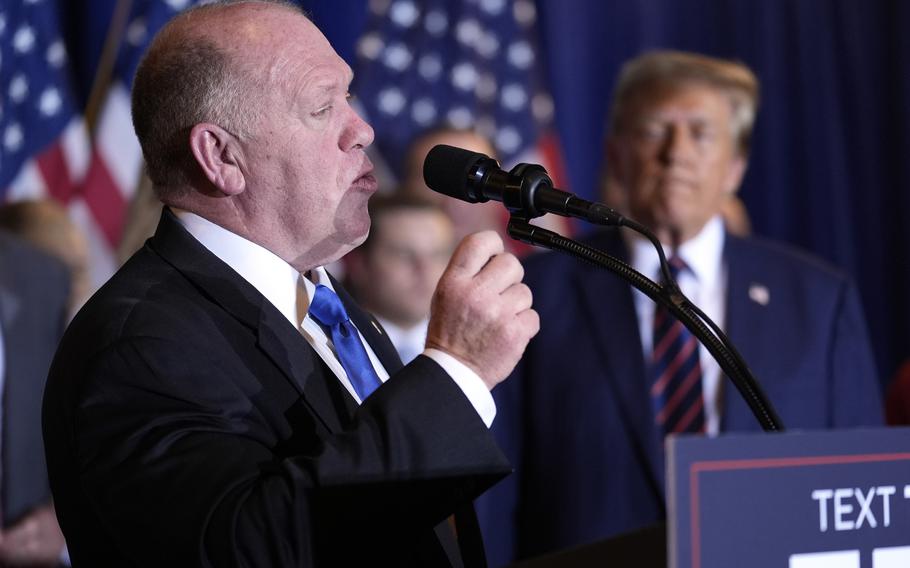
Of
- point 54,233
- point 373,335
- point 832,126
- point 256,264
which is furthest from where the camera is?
point 832,126

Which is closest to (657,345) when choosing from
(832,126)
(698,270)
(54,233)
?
(698,270)

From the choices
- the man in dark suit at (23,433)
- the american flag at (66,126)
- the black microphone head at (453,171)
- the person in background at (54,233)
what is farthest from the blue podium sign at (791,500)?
the american flag at (66,126)

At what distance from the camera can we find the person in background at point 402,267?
10.7 feet

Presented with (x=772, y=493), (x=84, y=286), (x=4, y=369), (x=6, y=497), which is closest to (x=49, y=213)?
(x=84, y=286)

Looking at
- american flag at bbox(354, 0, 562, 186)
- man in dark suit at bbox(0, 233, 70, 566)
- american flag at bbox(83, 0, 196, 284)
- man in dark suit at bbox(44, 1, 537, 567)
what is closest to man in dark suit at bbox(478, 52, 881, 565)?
man in dark suit at bbox(44, 1, 537, 567)

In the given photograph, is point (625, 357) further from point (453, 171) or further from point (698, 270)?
point (453, 171)

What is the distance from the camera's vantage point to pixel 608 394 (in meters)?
2.46

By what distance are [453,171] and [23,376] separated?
5.94 feet

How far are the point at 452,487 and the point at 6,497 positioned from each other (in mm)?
1912

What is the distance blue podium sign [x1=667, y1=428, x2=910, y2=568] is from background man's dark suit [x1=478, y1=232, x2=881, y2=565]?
1403 millimetres

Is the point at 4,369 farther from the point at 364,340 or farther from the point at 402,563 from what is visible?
the point at 402,563

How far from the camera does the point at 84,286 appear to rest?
3234mm

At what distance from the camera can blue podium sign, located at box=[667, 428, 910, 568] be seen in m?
0.90

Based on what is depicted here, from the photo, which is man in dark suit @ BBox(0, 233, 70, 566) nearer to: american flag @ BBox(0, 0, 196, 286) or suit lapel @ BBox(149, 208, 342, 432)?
american flag @ BBox(0, 0, 196, 286)
